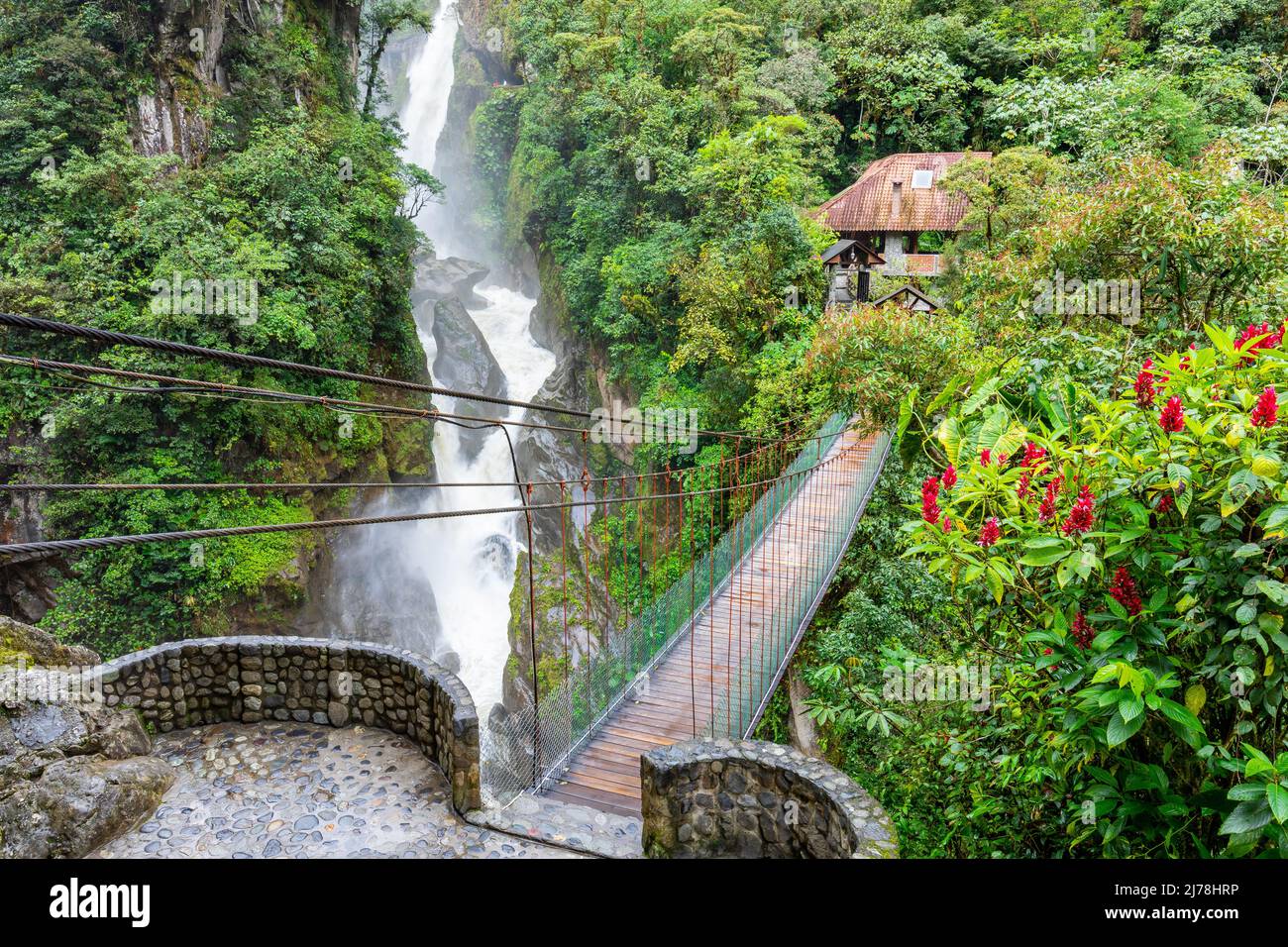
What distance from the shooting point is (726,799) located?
376 cm

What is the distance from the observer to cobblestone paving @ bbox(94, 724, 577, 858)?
3973 mm

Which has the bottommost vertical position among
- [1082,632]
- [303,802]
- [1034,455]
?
[303,802]

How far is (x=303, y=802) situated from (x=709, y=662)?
2.69 metres

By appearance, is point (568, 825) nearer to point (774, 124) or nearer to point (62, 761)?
point (62, 761)

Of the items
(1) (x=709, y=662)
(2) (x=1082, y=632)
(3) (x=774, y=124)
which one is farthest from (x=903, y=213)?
(2) (x=1082, y=632)

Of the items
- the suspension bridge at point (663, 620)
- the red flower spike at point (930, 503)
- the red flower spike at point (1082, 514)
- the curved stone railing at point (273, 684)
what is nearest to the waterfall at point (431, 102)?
the suspension bridge at point (663, 620)

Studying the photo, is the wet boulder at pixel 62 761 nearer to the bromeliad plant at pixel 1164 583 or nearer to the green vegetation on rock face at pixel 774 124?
the bromeliad plant at pixel 1164 583

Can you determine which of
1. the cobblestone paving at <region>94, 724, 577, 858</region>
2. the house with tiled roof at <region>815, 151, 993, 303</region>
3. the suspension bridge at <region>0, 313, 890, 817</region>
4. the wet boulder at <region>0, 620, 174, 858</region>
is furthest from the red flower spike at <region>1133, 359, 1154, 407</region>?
the house with tiled roof at <region>815, 151, 993, 303</region>

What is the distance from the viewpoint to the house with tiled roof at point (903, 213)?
12.0m

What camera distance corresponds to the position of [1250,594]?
1.64 metres

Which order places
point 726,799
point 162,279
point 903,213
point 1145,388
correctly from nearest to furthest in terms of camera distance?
point 1145,388 → point 726,799 → point 162,279 → point 903,213

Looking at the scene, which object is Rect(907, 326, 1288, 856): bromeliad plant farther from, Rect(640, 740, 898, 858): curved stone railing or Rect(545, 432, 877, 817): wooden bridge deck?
Rect(545, 432, 877, 817): wooden bridge deck

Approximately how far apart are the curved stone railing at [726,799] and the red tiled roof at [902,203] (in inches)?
385

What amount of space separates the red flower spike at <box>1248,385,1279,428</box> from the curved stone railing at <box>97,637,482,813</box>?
438 cm
